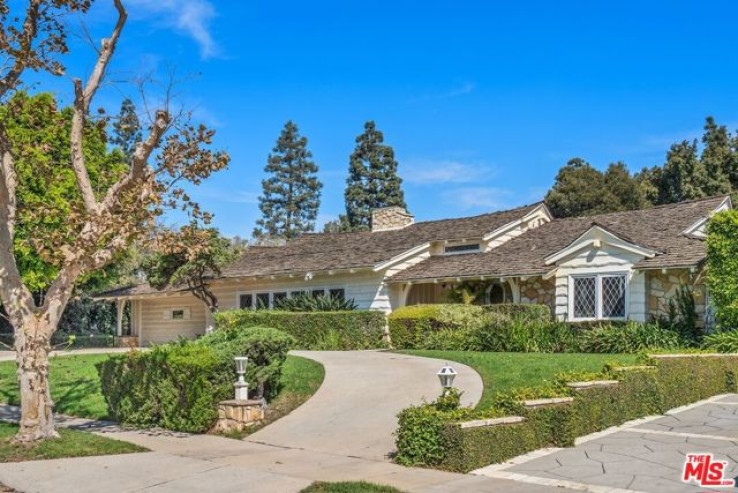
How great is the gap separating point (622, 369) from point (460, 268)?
14.6m

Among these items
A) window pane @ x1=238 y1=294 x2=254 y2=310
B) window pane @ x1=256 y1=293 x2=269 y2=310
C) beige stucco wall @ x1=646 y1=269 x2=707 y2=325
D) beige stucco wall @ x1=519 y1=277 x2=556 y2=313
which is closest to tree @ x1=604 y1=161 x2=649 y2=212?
beige stucco wall @ x1=519 y1=277 x2=556 y2=313

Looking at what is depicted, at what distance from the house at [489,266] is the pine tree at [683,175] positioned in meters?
16.1

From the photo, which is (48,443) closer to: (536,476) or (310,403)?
(310,403)

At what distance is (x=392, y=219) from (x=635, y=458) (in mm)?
25140

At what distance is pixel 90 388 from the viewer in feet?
56.0

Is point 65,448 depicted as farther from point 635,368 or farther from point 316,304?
point 316,304

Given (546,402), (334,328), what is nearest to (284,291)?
(334,328)

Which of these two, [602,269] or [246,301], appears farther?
[246,301]

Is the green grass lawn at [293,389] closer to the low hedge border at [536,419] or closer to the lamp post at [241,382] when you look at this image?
the lamp post at [241,382]

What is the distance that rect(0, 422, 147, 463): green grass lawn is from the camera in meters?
10.2

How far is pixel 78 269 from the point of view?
11.4 m

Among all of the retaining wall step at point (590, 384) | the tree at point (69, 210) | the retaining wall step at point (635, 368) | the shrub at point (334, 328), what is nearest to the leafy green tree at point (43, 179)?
the tree at point (69, 210)

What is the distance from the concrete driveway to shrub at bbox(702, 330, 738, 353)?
654cm

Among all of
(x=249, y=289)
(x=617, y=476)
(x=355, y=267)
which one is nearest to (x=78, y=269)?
(x=617, y=476)
